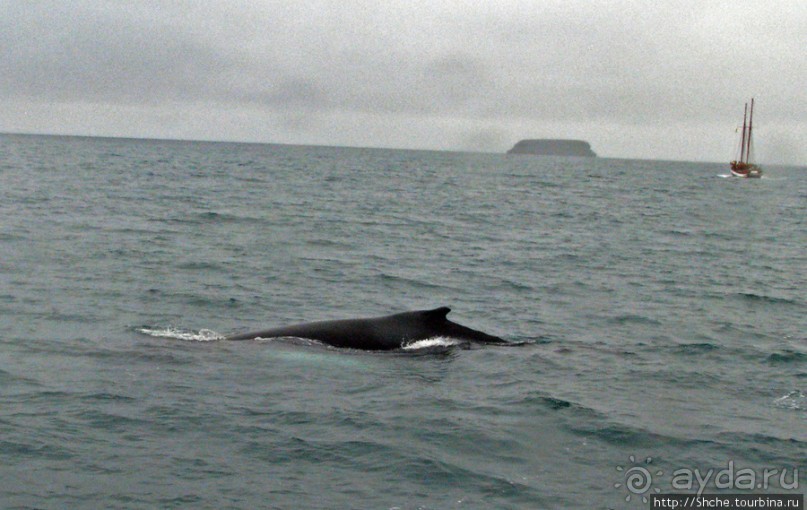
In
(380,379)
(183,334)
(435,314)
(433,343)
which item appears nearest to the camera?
(380,379)

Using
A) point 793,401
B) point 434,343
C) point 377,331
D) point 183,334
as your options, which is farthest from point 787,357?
point 183,334

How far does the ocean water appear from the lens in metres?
9.91

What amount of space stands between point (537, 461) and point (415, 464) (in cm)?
154

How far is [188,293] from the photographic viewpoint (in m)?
21.8

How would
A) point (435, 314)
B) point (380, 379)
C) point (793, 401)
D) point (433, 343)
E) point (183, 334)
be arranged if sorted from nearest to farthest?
point (793, 401) < point (380, 379) < point (435, 314) < point (433, 343) < point (183, 334)

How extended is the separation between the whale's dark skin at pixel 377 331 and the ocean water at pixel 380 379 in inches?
24.6

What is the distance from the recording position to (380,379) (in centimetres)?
1398

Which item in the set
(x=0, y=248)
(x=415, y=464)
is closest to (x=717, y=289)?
(x=415, y=464)

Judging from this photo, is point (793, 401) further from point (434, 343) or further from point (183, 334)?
point (183, 334)

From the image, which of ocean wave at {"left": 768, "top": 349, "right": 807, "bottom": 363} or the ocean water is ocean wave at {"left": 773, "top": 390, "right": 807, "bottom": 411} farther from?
ocean wave at {"left": 768, "top": 349, "right": 807, "bottom": 363}

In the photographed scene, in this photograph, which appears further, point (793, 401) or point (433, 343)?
point (433, 343)

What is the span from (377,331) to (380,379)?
7.31 ft

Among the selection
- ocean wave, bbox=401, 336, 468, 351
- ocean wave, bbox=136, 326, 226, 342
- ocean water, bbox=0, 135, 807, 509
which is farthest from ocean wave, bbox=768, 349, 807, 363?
ocean wave, bbox=136, 326, 226, 342

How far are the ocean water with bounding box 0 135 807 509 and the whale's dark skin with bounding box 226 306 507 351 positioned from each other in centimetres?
62
